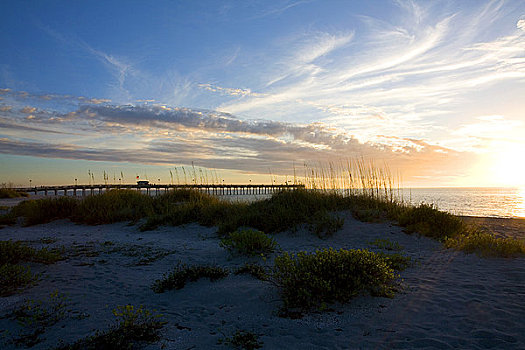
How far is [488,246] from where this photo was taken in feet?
24.0

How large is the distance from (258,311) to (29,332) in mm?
2852

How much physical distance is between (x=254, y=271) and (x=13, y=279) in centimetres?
410

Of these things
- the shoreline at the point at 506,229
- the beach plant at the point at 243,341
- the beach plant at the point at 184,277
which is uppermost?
the beach plant at the point at 184,277

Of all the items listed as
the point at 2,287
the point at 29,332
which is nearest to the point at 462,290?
the point at 29,332

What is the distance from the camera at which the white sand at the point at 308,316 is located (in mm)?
Answer: 3566

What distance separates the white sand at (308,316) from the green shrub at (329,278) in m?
0.21

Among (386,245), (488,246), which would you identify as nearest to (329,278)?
(386,245)

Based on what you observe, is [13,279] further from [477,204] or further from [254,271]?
[477,204]

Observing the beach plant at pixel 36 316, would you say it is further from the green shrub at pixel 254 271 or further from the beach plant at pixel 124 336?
the green shrub at pixel 254 271

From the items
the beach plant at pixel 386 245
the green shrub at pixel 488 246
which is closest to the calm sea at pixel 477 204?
the green shrub at pixel 488 246

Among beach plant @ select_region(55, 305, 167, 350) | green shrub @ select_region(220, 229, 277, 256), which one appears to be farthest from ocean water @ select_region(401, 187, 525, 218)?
beach plant @ select_region(55, 305, 167, 350)

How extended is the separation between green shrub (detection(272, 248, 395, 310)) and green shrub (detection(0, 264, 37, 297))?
4301 millimetres

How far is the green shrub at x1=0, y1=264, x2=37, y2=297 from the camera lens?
16.5 feet

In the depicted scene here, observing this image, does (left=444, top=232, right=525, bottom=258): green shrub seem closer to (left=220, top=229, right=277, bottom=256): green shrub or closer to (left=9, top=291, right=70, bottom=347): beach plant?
(left=220, top=229, right=277, bottom=256): green shrub
